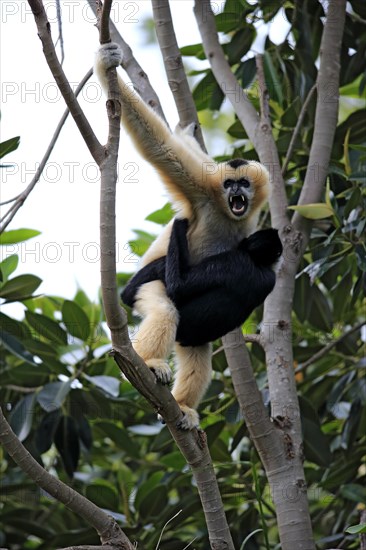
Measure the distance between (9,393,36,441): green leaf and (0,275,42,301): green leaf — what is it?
2.33 feet

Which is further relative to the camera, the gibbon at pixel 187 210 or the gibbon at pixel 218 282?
the gibbon at pixel 218 282

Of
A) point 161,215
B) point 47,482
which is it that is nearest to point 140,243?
point 161,215

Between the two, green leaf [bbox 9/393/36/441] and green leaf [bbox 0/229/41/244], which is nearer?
green leaf [bbox 9/393/36/441]

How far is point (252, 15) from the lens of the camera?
18.8 feet

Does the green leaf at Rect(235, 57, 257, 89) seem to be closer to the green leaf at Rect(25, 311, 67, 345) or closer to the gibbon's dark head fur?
the gibbon's dark head fur

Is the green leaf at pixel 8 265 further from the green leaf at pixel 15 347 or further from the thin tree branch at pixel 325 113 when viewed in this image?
the thin tree branch at pixel 325 113

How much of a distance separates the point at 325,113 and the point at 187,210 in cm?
123

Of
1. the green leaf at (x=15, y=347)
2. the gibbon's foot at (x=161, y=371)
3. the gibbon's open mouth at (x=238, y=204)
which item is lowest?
the gibbon's foot at (x=161, y=371)

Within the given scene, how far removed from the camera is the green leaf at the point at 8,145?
4.82 metres

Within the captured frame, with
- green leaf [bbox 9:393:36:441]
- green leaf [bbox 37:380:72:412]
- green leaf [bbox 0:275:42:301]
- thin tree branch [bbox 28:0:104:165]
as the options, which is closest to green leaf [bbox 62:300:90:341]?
green leaf [bbox 0:275:42:301]

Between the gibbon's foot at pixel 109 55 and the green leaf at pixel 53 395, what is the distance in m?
2.40

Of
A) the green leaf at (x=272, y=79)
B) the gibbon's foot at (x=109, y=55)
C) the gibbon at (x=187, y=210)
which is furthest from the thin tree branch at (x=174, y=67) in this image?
the gibbon's foot at (x=109, y=55)

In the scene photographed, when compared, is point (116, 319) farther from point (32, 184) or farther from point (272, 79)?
point (272, 79)

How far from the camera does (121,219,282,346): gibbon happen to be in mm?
4242
